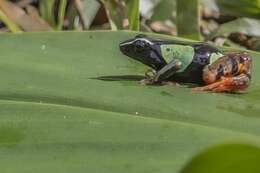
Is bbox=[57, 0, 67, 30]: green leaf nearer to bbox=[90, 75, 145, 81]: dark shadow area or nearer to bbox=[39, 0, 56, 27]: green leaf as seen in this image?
bbox=[39, 0, 56, 27]: green leaf

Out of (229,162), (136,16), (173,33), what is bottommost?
(173,33)

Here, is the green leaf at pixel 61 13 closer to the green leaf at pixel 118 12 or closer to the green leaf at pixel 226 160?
the green leaf at pixel 118 12

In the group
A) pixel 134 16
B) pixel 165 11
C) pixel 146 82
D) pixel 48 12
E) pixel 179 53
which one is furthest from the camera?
pixel 48 12

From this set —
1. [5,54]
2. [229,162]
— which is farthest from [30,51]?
[229,162]

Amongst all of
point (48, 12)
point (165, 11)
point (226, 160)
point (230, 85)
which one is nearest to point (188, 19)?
point (165, 11)

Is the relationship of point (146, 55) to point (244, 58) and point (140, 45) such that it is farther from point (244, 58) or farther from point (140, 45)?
point (244, 58)

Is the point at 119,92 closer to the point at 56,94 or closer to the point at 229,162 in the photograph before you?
the point at 56,94

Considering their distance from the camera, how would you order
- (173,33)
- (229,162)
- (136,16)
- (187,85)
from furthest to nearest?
(173,33) → (136,16) → (187,85) → (229,162)
